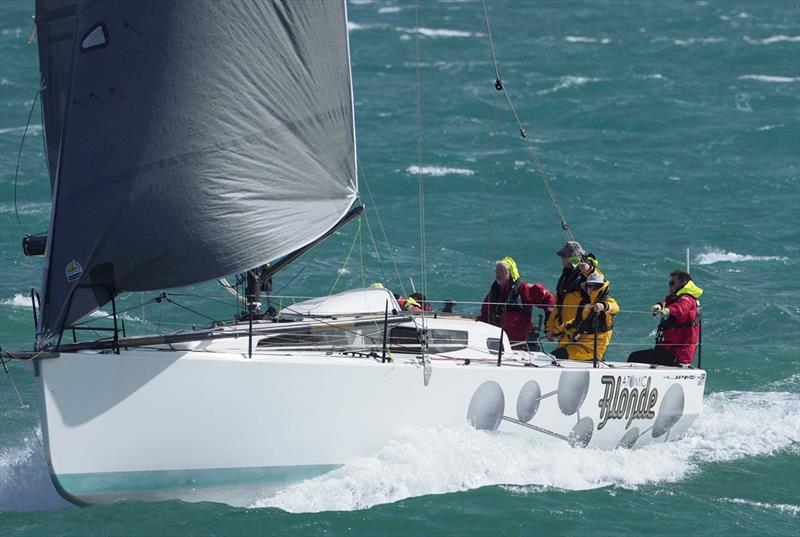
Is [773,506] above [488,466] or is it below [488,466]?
below

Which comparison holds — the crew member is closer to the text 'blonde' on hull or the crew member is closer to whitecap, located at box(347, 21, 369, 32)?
the text 'blonde' on hull

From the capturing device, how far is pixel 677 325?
13648mm

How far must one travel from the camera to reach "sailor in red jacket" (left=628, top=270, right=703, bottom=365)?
1352 centimetres

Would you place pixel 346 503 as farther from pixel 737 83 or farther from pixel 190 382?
pixel 737 83

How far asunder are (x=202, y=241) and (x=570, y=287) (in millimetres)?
4335

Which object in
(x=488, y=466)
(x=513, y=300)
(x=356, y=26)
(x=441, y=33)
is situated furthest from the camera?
(x=356, y=26)

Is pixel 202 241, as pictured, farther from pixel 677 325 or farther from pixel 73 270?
pixel 677 325

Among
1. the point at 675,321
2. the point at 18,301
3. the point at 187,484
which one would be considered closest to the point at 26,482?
the point at 187,484

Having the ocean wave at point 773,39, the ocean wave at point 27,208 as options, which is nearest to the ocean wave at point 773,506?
the ocean wave at point 27,208

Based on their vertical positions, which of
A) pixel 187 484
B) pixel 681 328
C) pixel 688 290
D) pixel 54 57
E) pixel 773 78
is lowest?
pixel 187 484

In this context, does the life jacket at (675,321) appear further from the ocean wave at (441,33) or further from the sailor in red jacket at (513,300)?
the ocean wave at (441,33)

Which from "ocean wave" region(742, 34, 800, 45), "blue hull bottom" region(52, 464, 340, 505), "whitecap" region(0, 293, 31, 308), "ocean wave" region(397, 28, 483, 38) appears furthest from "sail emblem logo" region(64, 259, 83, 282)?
"ocean wave" region(742, 34, 800, 45)

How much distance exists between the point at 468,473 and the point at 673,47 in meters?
31.0

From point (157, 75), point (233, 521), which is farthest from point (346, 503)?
point (157, 75)
